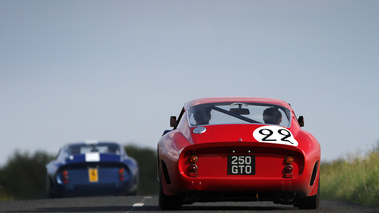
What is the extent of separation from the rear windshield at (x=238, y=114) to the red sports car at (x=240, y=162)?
8 cm

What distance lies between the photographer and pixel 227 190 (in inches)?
382

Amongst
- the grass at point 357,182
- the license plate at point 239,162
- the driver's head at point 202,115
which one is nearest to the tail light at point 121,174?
the grass at point 357,182

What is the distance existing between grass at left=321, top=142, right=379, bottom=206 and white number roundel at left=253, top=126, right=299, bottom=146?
12.5 ft

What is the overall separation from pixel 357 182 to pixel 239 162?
8.09 meters

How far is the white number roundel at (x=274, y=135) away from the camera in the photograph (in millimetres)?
9692

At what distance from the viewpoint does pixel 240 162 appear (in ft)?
31.8

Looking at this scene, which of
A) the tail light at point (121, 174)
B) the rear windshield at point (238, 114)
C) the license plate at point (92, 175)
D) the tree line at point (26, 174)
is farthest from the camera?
the tree line at point (26, 174)

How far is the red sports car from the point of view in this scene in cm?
963

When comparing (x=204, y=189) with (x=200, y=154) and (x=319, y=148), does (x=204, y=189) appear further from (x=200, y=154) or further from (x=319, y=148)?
(x=319, y=148)

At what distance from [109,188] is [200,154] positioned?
9.80 m

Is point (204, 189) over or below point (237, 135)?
below

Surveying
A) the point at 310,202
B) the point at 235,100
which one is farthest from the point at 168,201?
the point at 310,202

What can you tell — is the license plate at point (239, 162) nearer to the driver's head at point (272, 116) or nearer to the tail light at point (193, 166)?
the tail light at point (193, 166)

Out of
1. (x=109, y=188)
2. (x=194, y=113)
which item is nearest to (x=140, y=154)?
(x=109, y=188)
